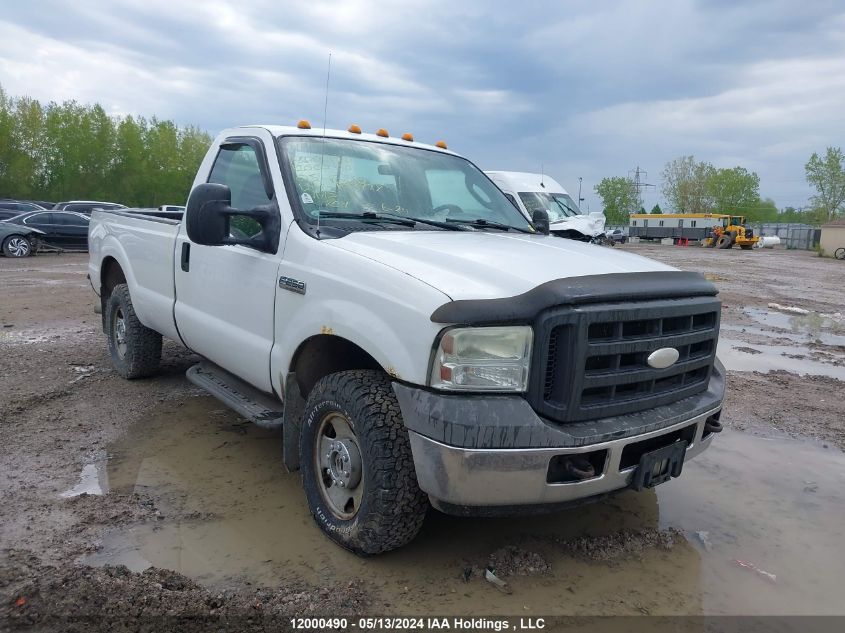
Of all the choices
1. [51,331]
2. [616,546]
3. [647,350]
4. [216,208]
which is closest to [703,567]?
[616,546]

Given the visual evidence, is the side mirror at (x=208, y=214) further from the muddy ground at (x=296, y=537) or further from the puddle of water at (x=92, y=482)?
the puddle of water at (x=92, y=482)

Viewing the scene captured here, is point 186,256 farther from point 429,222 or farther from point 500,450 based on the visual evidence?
point 500,450

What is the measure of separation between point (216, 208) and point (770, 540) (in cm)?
332

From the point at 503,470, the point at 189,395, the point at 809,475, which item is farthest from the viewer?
the point at 189,395

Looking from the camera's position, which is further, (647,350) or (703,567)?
(703,567)

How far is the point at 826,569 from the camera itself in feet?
10.5

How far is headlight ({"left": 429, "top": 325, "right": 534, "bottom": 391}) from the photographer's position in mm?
2600

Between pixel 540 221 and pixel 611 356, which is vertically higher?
pixel 540 221

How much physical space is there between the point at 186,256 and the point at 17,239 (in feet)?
60.8

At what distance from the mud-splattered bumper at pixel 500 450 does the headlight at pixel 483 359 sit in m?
0.05

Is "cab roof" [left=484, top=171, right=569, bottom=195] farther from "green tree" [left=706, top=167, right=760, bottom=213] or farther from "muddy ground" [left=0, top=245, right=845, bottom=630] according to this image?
"green tree" [left=706, top=167, right=760, bottom=213]

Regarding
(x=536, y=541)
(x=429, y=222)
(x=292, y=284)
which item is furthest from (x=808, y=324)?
(x=292, y=284)

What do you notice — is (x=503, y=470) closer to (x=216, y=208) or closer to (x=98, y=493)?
(x=216, y=208)

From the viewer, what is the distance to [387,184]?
13.4 feet
